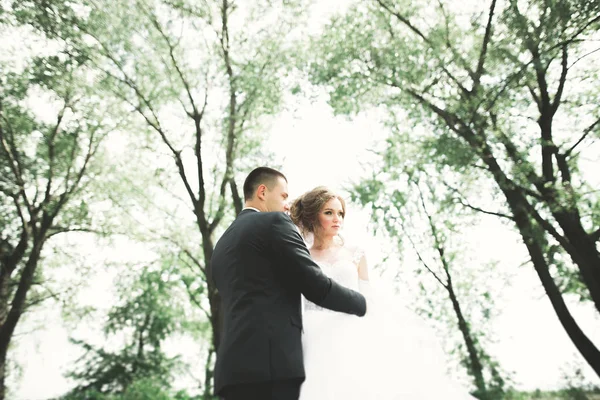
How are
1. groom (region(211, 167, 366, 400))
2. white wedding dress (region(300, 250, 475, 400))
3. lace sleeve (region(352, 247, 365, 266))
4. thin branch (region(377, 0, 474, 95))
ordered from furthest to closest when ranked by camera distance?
thin branch (region(377, 0, 474, 95)), lace sleeve (region(352, 247, 365, 266)), white wedding dress (region(300, 250, 475, 400)), groom (region(211, 167, 366, 400))

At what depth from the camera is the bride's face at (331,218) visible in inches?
148

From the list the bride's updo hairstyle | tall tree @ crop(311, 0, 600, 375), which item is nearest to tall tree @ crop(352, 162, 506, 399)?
tall tree @ crop(311, 0, 600, 375)

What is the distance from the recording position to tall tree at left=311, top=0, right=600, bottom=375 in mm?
8555

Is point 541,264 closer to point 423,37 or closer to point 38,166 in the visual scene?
point 423,37

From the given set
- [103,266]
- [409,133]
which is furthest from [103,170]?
[409,133]

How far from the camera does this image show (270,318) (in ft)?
7.49

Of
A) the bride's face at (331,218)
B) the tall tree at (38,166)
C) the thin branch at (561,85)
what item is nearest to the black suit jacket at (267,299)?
the bride's face at (331,218)

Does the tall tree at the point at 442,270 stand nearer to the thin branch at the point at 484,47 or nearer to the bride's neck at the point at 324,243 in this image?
the thin branch at the point at 484,47

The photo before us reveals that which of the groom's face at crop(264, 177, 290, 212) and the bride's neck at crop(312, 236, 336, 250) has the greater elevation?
the bride's neck at crop(312, 236, 336, 250)

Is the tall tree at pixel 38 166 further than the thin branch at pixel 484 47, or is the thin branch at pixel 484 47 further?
the tall tree at pixel 38 166

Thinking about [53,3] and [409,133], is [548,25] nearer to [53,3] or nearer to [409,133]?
[409,133]

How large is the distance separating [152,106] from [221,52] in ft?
8.73

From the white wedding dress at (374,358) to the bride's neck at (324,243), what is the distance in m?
0.89

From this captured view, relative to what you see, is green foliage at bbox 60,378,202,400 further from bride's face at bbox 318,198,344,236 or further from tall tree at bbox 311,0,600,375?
bride's face at bbox 318,198,344,236
